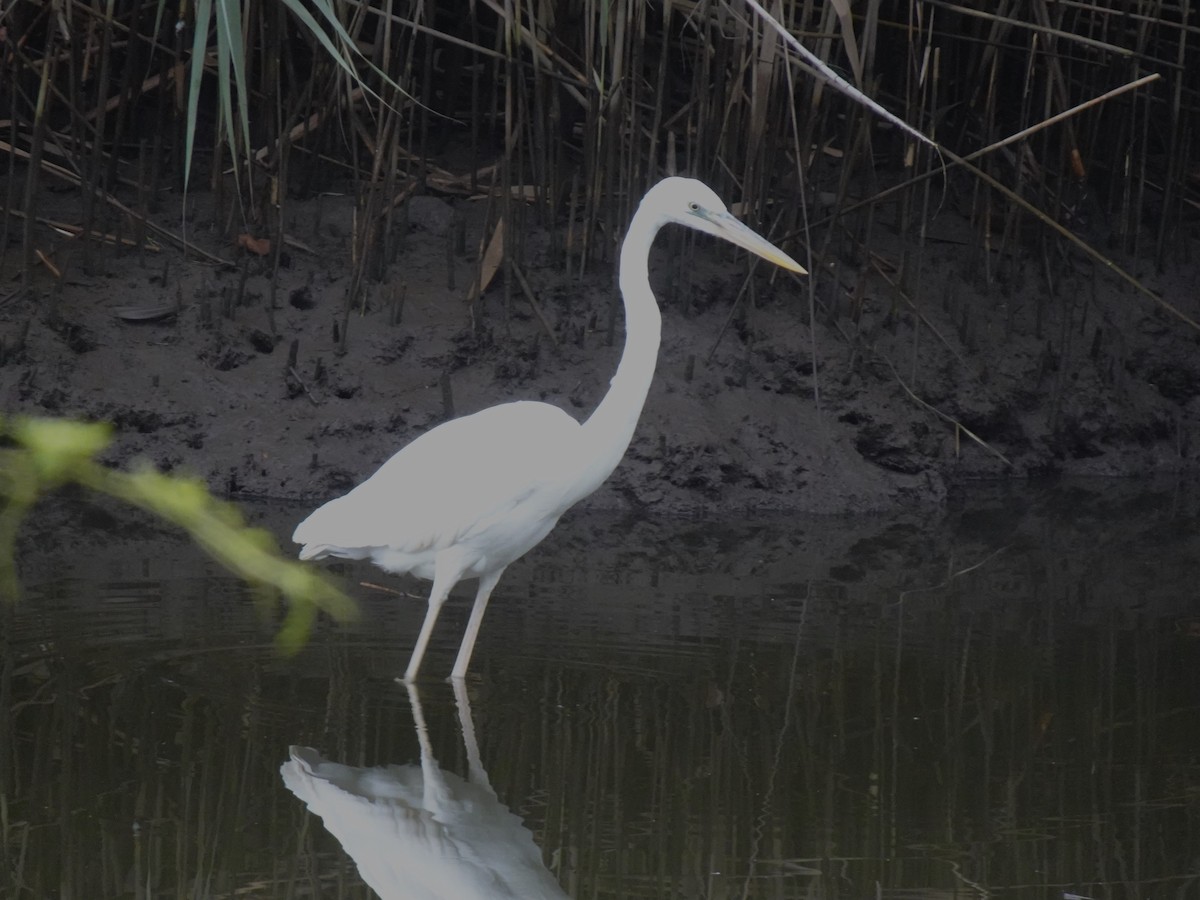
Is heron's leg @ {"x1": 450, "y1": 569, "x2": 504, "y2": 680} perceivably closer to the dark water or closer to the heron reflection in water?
the dark water

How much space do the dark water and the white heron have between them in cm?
29

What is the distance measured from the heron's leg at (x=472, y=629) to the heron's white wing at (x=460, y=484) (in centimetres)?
20

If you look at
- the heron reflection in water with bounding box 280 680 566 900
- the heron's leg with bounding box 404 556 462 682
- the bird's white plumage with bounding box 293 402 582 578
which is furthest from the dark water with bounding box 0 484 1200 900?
the bird's white plumage with bounding box 293 402 582 578

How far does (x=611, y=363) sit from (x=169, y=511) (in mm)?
4278

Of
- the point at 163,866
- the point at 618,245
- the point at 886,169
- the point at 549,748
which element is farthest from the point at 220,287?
the point at 163,866

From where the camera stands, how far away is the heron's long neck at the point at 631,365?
419 cm

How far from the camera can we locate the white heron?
4.21 m

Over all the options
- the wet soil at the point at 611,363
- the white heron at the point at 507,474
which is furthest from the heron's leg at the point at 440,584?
the wet soil at the point at 611,363

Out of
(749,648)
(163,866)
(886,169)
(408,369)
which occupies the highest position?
(886,169)

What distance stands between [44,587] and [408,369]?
7.43ft

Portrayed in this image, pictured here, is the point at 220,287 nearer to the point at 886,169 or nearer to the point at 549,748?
the point at 886,169

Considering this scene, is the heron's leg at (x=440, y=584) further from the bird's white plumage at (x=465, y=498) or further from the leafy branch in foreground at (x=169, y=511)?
the leafy branch in foreground at (x=169, y=511)

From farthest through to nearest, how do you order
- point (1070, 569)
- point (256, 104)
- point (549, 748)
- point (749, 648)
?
point (256, 104)
point (1070, 569)
point (749, 648)
point (549, 748)

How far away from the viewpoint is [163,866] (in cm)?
285
